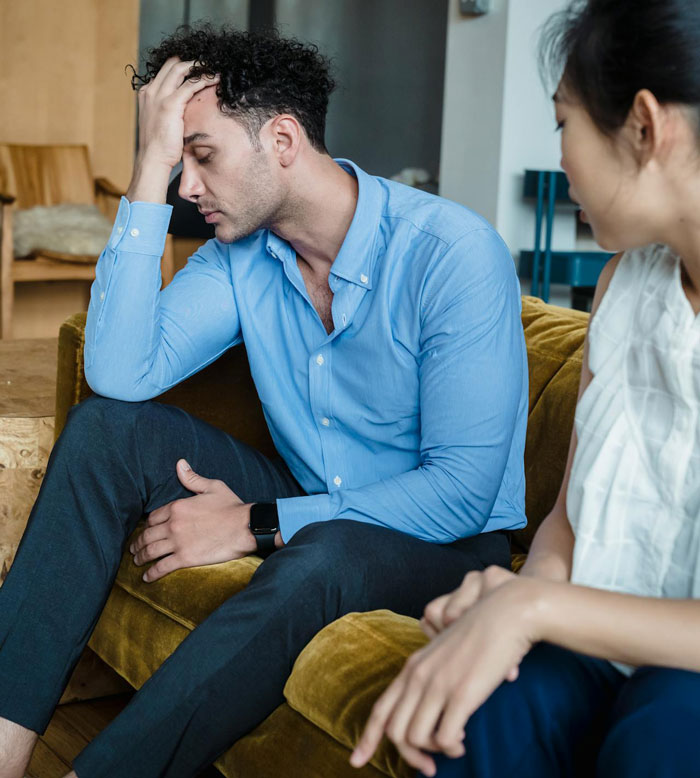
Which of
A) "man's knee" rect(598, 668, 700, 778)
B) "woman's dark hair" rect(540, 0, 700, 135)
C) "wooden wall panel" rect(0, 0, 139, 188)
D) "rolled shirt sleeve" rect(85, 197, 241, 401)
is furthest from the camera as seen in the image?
"wooden wall panel" rect(0, 0, 139, 188)

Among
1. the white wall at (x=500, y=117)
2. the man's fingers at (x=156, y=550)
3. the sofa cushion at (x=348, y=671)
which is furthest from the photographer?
the white wall at (x=500, y=117)

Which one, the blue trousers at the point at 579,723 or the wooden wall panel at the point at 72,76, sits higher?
the wooden wall panel at the point at 72,76

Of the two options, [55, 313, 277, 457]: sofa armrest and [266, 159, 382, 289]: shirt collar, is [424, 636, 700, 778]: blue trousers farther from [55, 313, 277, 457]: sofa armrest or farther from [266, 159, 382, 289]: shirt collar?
[55, 313, 277, 457]: sofa armrest

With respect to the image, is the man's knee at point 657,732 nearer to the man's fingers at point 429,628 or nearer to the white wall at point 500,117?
the man's fingers at point 429,628

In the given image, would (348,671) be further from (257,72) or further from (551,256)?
(551,256)

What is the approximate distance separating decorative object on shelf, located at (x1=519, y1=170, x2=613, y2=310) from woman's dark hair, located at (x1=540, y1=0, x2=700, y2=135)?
3.13m

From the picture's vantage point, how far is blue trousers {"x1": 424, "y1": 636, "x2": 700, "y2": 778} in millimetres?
858

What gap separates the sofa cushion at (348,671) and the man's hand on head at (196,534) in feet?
1.12

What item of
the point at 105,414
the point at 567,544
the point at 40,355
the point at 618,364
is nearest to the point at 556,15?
the point at 618,364

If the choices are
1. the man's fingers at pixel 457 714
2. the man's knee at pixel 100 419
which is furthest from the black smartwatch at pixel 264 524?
the man's fingers at pixel 457 714

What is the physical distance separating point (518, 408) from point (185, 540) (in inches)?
21.7

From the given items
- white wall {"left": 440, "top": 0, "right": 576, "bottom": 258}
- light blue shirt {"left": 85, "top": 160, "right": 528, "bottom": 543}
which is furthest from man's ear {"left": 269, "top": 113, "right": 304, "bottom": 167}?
white wall {"left": 440, "top": 0, "right": 576, "bottom": 258}

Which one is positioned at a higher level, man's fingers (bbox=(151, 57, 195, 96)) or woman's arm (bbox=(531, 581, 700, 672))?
man's fingers (bbox=(151, 57, 195, 96))

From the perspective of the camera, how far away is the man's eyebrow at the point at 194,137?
177 centimetres
